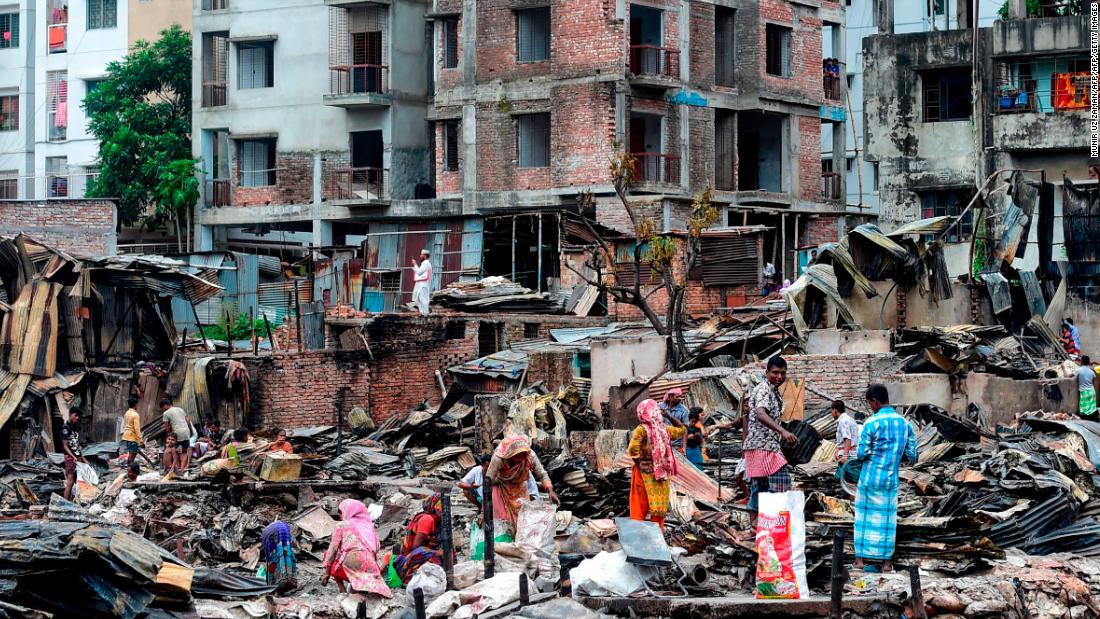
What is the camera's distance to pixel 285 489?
19.3 meters

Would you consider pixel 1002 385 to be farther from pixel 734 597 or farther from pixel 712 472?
pixel 734 597

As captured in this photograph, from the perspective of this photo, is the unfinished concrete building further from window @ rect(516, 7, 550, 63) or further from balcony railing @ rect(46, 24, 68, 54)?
balcony railing @ rect(46, 24, 68, 54)

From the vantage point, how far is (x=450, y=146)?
37938 millimetres

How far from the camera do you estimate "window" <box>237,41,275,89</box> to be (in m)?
41.3

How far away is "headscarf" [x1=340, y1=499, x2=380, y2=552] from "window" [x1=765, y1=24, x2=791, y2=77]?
89.1 ft

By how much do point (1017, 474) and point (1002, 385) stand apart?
201 inches

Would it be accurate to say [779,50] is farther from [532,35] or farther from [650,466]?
[650,466]

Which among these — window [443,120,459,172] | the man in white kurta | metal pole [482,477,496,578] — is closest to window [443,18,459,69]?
window [443,120,459,172]

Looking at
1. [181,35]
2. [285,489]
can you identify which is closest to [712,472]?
[285,489]

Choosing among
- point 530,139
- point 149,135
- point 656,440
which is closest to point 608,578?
point 656,440

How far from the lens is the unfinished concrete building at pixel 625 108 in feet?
116

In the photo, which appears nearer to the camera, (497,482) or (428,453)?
(497,482)

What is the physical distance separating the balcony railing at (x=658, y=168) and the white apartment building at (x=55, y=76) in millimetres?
15773

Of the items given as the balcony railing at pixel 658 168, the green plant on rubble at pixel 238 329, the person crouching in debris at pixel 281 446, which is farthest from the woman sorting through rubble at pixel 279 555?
the balcony railing at pixel 658 168
